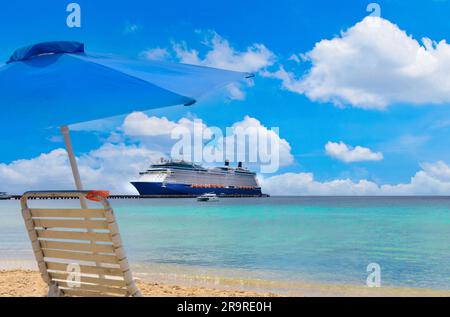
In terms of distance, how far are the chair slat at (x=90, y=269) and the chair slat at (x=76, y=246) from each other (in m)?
0.14

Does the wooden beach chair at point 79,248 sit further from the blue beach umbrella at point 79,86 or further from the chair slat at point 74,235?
the blue beach umbrella at point 79,86

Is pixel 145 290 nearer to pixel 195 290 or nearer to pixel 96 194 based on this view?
pixel 195 290

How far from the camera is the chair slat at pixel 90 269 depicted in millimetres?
3213

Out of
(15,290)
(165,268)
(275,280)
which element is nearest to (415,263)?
(275,280)

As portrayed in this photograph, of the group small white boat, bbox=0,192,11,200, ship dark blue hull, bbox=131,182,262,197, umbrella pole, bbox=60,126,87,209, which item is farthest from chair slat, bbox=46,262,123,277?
small white boat, bbox=0,192,11,200

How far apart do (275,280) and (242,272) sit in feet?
2.93

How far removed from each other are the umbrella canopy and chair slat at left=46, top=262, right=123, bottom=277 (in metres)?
1.00

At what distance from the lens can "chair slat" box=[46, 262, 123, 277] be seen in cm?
321

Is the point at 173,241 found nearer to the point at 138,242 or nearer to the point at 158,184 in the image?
the point at 138,242

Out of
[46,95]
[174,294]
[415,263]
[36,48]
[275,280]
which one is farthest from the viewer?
[415,263]

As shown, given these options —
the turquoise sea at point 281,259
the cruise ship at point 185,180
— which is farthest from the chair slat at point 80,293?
the cruise ship at point 185,180

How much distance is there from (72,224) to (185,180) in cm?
6392

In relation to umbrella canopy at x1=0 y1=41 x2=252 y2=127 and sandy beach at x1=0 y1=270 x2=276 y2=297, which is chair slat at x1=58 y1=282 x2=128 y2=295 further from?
sandy beach at x1=0 y1=270 x2=276 y2=297
